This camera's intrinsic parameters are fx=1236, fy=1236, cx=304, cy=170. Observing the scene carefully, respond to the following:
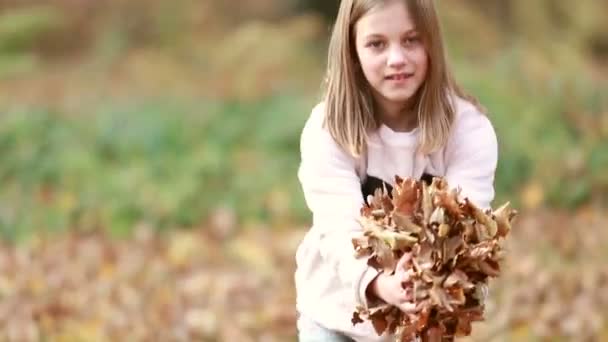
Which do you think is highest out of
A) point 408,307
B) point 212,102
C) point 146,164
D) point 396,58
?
point 396,58

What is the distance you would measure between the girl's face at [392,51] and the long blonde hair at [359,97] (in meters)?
0.03

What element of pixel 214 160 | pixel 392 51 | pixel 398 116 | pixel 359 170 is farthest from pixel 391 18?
pixel 214 160

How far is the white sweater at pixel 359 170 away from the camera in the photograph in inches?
117

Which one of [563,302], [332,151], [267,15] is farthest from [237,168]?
[332,151]

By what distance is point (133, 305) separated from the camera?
18.9 feet

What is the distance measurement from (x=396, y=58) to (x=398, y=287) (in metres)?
0.57

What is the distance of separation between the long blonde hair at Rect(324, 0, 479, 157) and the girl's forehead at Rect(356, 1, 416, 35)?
0.12ft

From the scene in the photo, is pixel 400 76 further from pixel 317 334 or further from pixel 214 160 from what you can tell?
pixel 214 160

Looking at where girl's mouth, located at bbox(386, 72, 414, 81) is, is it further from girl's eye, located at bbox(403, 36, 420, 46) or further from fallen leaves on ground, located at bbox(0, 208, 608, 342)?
fallen leaves on ground, located at bbox(0, 208, 608, 342)

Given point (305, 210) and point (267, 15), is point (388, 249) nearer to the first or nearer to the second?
point (305, 210)

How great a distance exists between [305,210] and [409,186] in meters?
4.38

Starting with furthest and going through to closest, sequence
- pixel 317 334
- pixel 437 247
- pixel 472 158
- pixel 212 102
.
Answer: pixel 212 102, pixel 317 334, pixel 472 158, pixel 437 247

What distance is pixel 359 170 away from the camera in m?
3.08

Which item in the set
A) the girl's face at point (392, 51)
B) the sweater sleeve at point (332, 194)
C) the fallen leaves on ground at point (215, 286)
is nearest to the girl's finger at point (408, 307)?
the sweater sleeve at point (332, 194)
